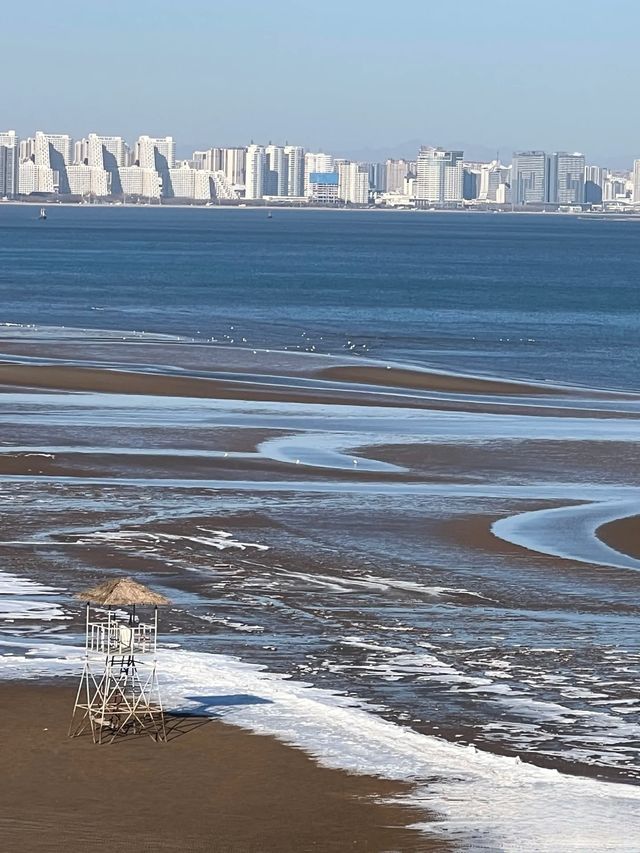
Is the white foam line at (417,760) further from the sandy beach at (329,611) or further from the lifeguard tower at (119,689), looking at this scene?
the lifeguard tower at (119,689)

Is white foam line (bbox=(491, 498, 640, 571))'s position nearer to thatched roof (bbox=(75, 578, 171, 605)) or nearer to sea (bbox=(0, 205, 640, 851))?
sea (bbox=(0, 205, 640, 851))

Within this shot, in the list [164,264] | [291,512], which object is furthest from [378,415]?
[164,264]

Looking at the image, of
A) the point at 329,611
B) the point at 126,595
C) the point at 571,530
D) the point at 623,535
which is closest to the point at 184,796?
the point at 126,595

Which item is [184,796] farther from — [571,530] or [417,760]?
[571,530]

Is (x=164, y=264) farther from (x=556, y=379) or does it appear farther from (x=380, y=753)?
(x=380, y=753)

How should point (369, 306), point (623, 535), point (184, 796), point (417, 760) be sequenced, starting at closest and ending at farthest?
point (184, 796) → point (417, 760) → point (623, 535) → point (369, 306)

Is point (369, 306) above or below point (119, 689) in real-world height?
above
